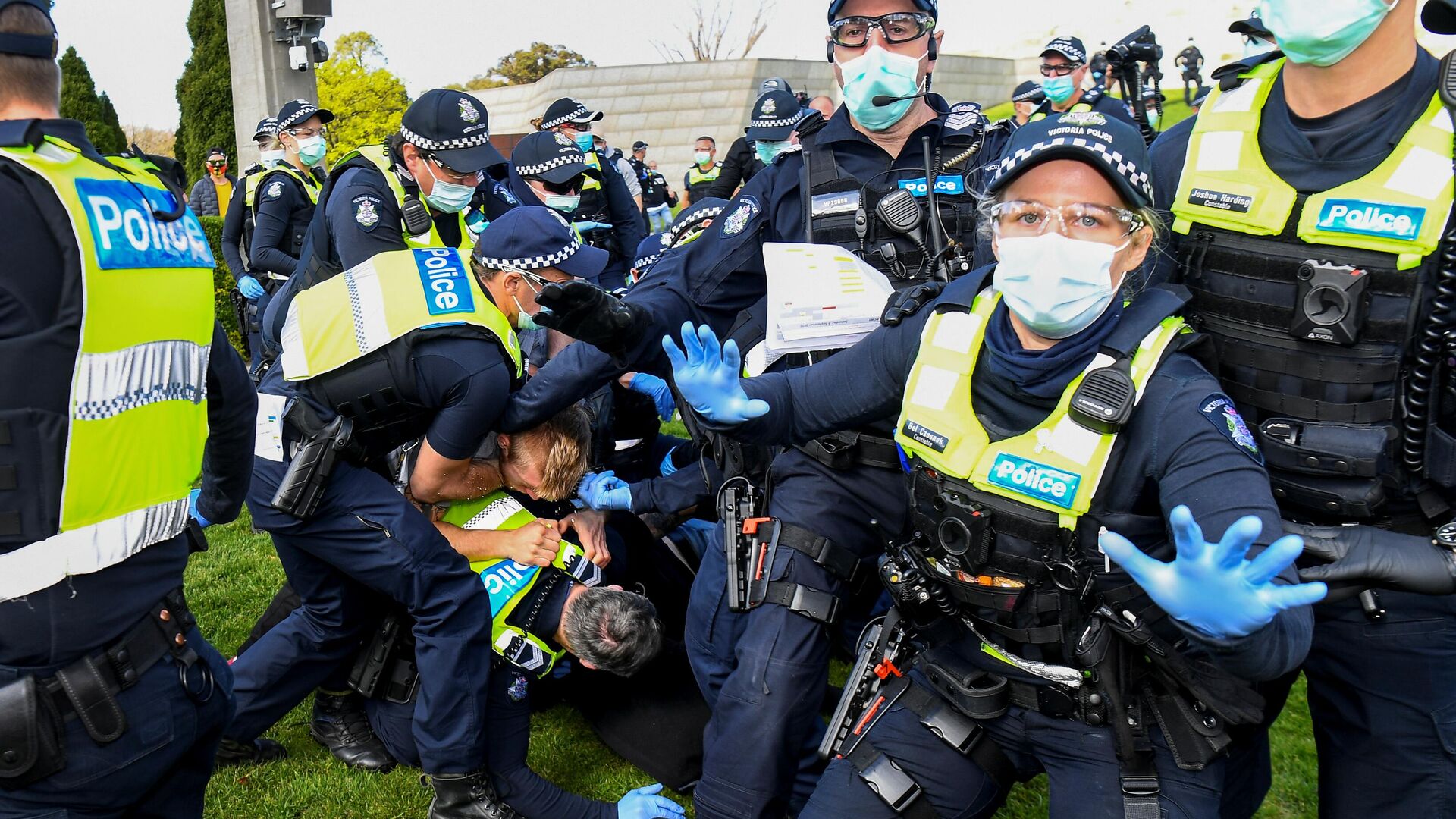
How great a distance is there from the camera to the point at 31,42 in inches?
81.0

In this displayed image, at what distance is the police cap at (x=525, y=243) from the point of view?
3799 millimetres

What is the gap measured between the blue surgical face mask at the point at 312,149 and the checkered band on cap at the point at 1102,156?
8127 mm

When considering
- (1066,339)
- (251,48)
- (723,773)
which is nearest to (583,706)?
(723,773)

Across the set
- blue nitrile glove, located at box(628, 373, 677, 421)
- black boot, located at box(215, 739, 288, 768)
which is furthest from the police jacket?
black boot, located at box(215, 739, 288, 768)

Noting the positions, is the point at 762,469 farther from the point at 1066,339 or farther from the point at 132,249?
the point at 132,249

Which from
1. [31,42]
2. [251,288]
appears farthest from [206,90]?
[31,42]

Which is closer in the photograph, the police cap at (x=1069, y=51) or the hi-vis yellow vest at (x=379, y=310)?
the hi-vis yellow vest at (x=379, y=310)

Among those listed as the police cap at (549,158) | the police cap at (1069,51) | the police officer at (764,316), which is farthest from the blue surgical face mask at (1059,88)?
the police officer at (764,316)

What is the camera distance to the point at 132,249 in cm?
211

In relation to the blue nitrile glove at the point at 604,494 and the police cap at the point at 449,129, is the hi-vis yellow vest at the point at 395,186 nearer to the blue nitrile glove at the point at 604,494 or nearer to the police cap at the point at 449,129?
the police cap at the point at 449,129

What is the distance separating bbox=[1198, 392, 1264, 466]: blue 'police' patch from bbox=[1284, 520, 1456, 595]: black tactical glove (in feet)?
0.59

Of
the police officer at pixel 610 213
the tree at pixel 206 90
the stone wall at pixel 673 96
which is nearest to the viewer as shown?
the police officer at pixel 610 213

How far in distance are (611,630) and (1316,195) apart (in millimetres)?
2381

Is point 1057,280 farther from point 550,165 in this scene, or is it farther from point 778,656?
point 550,165
